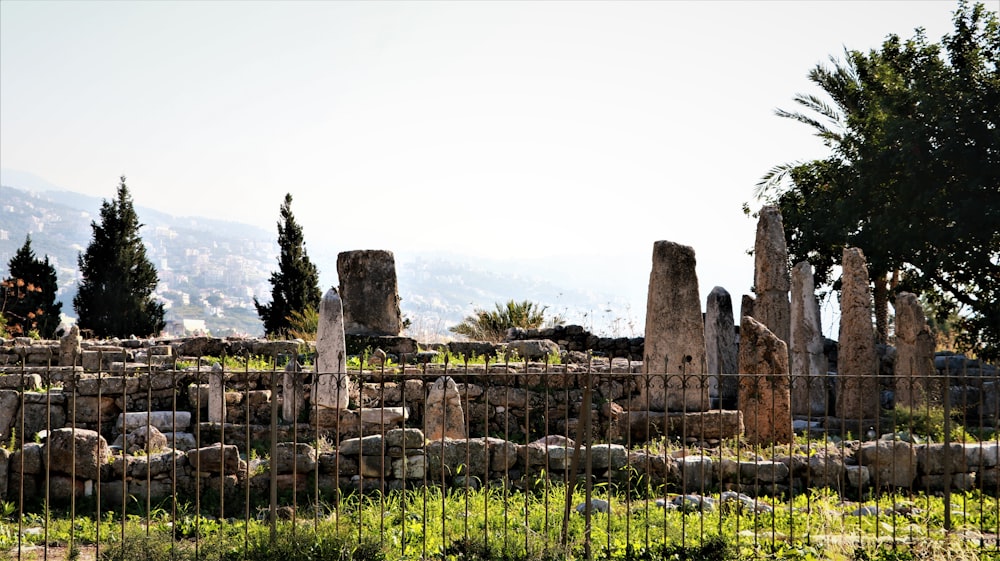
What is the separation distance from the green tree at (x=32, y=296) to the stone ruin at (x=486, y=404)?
31.4 ft

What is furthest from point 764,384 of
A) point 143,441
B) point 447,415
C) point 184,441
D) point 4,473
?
point 4,473

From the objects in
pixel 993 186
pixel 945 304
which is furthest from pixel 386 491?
pixel 945 304

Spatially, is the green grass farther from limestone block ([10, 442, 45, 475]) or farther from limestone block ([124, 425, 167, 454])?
limestone block ([124, 425, 167, 454])

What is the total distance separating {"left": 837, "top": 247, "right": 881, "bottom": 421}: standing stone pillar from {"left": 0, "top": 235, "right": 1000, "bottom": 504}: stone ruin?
32 mm

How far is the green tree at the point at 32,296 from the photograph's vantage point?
28.0 meters

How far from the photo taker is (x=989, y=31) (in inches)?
899

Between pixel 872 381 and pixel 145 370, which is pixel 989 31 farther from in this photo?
pixel 145 370

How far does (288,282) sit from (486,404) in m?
24.7

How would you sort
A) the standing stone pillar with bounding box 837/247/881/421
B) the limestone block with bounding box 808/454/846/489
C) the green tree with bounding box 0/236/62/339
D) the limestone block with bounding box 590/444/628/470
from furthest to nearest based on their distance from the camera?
the green tree with bounding box 0/236/62/339 < the standing stone pillar with bounding box 837/247/881/421 < the limestone block with bounding box 808/454/846/489 < the limestone block with bounding box 590/444/628/470

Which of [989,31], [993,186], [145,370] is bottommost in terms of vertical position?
[145,370]

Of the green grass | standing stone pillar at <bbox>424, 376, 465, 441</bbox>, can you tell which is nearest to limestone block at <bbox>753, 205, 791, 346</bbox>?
standing stone pillar at <bbox>424, 376, 465, 441</bbox>

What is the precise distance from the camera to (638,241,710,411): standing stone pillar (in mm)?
13930

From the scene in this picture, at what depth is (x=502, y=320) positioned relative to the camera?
25172 millimetres

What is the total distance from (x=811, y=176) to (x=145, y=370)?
18416mm
